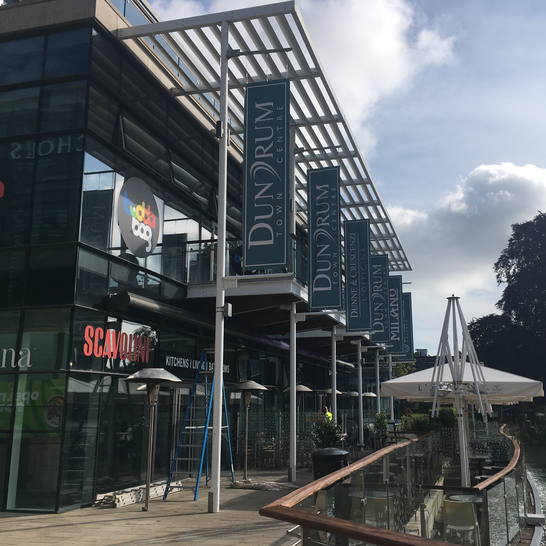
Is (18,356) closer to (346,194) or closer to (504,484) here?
(504,484)

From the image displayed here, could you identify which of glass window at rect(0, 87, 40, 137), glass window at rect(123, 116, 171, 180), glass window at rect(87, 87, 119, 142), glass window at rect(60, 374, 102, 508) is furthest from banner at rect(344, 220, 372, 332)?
glass window at rect(0, 87, 40, 137)

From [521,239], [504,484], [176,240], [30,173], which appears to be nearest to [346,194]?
[176,240]

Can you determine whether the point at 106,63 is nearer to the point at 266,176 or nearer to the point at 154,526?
the point at 266,176

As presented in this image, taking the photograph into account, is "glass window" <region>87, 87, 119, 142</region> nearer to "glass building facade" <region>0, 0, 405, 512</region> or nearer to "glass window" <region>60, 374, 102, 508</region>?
"glass building facade" <region>0, 0, 405, 512</region>

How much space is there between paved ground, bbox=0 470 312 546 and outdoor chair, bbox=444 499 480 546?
2.31 metres

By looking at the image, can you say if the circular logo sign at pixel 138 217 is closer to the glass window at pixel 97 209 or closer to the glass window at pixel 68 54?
the glass window at pixel 97 209

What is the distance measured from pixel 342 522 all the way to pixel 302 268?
11.7m

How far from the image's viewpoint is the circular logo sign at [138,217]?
11.7m

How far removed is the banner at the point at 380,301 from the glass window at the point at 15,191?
1233 centimetres

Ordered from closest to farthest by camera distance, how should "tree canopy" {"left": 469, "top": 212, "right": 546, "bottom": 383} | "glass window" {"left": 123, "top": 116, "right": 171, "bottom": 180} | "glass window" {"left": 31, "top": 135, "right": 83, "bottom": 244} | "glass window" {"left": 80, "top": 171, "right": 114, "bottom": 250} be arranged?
"glass window" {"left": 31, "top": 135, "right": 83, "bottom": 244} → "glass window" {"left": 80, "top": 171, "right": 114, "bottom": 250} → "glass window" {"left": 123, "top": 116, "right": 171, "bottom": 180} → "tree canopy" {"left": 469, "top": 212, "right": 546, "bottom": 383}

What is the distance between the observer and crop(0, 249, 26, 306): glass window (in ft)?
34.3

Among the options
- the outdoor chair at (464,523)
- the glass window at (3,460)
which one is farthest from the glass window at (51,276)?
the outdoor chair at (464,523)

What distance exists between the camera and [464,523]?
5.68 metres

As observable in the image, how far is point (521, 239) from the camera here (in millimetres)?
49000
